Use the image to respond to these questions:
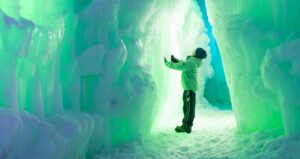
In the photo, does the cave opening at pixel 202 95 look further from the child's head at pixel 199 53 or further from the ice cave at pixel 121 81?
the child's head at pixel 199 53

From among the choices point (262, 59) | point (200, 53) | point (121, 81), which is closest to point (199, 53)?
point (200, 53)

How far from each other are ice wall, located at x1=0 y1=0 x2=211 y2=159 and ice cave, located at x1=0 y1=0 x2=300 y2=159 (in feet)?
0.05

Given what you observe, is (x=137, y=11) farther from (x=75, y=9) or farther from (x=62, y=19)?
(x=62, y=19)

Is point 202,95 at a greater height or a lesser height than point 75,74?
lesser

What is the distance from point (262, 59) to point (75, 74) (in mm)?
3118

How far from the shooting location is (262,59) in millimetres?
6539

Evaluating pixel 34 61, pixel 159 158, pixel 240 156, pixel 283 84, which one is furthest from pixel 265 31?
pixel 34 61

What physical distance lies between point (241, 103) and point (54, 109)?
3.45 meters

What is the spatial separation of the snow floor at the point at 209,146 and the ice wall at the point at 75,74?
1.08ft

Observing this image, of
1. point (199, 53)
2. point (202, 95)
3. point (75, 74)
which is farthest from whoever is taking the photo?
point (202, 95)

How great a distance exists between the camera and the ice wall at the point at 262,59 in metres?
5.84

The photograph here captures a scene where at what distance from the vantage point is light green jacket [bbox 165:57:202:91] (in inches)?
283

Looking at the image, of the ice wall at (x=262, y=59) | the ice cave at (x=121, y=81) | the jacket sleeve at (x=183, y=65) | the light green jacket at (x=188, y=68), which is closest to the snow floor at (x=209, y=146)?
the ice cave at (x=121, y=81)

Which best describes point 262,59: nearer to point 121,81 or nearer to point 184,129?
point 184,129
